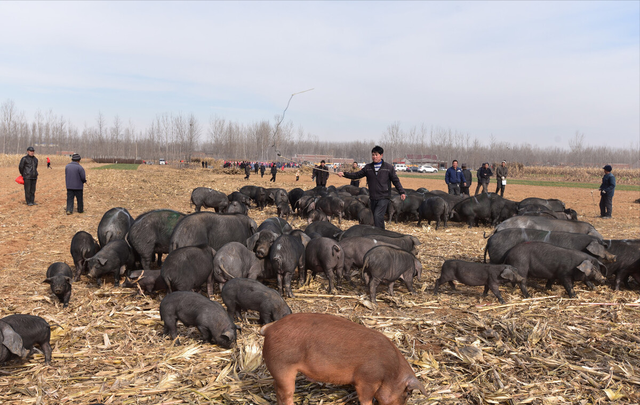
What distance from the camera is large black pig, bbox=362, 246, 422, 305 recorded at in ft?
22.5

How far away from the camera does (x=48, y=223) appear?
13.0m

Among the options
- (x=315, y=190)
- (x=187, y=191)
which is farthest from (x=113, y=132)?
(x=315, y=190)

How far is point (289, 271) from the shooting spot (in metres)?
6.99

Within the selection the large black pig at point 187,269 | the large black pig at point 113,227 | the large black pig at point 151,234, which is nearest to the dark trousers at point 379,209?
the large black pig at point 151,234

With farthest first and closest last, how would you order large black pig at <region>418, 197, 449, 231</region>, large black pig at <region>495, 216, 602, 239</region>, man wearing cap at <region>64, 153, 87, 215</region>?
large black pig at <region>418, 197, 449, 231</region>, man wearing cap at <region>64, 153, 87, 215</region>, large black pig at <region>495, 216, 602, 239</region>

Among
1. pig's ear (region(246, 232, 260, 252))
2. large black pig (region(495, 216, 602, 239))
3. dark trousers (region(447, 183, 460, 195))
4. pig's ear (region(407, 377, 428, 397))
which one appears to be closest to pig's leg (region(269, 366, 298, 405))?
pig's ear (region(407, 377, 428, 397))

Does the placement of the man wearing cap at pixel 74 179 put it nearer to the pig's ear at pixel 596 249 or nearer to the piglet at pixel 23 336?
the piglet at pixel 23 336

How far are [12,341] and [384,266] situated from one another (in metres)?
4.83

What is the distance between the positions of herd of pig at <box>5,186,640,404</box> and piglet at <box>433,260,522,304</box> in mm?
16

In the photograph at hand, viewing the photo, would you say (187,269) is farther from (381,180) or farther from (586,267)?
(586,267)

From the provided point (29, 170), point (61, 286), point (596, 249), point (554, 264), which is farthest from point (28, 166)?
point (596, 249)

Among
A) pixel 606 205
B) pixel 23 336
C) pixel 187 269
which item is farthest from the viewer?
pixel 606 205

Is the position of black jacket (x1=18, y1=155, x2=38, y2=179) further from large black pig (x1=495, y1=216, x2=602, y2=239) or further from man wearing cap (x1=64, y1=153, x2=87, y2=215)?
large black pig (x1=495, y1=216, x2=602, y2=239)

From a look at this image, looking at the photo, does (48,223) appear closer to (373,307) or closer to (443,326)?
(373,307)
